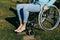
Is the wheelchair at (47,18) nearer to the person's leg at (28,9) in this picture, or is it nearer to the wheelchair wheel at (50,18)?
the wheelchair wheel at (50,18)

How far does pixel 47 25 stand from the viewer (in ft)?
25.2

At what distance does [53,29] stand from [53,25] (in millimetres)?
117

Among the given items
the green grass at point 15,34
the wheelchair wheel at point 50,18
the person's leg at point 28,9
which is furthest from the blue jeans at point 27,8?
the green grass at point 15,34

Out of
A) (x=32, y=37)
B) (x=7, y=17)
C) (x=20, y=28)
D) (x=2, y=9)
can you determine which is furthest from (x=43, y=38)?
(x=2, y=9)

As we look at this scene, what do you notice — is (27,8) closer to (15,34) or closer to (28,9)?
(28,9)

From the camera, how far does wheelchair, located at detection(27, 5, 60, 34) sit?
712 cm

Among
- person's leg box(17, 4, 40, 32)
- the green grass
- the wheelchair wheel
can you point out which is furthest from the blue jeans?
the green grass

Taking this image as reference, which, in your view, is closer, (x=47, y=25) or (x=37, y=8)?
(x=37, y=8)

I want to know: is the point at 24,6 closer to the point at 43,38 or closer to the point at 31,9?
the point at 31,9

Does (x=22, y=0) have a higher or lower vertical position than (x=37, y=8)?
lower

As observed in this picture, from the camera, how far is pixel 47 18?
24.1 ft

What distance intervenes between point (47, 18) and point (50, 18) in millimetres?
82

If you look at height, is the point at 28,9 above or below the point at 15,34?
above

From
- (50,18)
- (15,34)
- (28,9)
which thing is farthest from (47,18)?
(15,34)
